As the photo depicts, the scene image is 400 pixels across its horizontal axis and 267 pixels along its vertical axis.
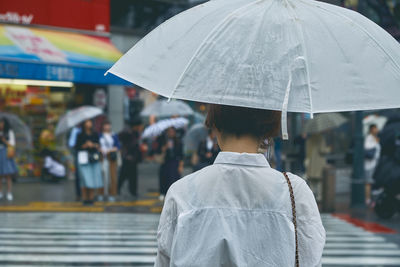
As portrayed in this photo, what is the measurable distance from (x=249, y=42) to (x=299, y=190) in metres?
0.59

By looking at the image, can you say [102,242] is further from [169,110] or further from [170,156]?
[169,110]

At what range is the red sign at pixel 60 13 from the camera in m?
20.1

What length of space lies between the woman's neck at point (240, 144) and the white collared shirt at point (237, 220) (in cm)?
5

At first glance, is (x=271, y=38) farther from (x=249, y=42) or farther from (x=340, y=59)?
(x=340, y=59)

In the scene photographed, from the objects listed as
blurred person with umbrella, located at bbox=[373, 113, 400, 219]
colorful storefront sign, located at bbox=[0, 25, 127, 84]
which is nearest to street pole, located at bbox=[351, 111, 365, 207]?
blurred person with umbrella, located at bbox=[373, 113, 400, 219]

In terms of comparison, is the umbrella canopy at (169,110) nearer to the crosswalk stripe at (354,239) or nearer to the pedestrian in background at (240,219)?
the crosswalk stripe at (354,239)

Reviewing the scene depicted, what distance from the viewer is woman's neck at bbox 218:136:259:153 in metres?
2.32

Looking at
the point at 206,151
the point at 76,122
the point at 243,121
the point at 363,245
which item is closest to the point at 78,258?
the point at 363,245

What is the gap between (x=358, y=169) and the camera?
51.0 feet

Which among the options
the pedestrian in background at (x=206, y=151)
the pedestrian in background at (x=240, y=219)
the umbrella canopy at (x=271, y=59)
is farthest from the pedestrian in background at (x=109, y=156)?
the pedestrian in background at (x=240, y=219)

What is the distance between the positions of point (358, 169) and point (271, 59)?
1358cm

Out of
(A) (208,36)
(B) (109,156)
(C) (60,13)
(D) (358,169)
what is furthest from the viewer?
(C) (60,13)

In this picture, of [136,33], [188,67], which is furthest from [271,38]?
[136,33]

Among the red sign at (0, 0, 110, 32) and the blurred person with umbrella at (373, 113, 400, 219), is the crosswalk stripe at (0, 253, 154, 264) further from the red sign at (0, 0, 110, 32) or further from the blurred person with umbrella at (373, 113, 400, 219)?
the red sign at (0, 0, 110, 32)
